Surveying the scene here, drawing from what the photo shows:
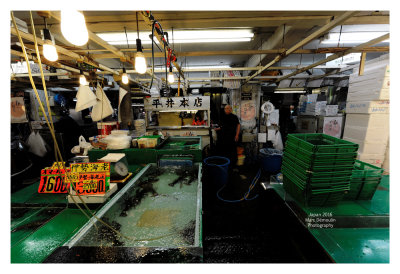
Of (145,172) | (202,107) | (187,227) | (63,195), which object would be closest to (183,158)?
(145,172)

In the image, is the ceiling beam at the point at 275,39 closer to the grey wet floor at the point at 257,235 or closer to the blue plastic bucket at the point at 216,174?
the blue plastic bucket at the point at 216,174

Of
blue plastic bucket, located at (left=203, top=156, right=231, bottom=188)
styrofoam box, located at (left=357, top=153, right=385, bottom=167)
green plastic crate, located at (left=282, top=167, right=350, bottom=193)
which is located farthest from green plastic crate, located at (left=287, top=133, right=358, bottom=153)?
styrofoam box, located at (left=357, top=153, right=385, bottom=167)

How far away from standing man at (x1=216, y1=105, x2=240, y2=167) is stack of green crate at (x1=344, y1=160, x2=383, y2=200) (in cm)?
404

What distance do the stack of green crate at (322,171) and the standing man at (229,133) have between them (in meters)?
3.82

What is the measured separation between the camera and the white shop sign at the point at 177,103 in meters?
6.69

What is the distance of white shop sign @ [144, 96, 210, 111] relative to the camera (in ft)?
22.0

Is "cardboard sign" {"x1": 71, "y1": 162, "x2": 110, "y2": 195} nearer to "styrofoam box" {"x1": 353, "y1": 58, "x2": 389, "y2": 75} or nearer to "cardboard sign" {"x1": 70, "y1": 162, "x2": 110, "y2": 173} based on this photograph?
"cardboard sign" {"x1": 70, "y1": 162, "x2": 110, "y2": 173}

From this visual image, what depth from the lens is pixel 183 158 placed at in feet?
11.1

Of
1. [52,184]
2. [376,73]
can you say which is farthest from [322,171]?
[52,184]

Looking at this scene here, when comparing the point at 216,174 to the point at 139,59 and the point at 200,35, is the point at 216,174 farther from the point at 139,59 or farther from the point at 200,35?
the point at 200,35

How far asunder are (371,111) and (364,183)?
9.55 feet

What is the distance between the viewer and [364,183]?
232cm

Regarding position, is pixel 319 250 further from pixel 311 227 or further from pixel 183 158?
pixel 183 158

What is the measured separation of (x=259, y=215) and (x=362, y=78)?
4.54 metres
